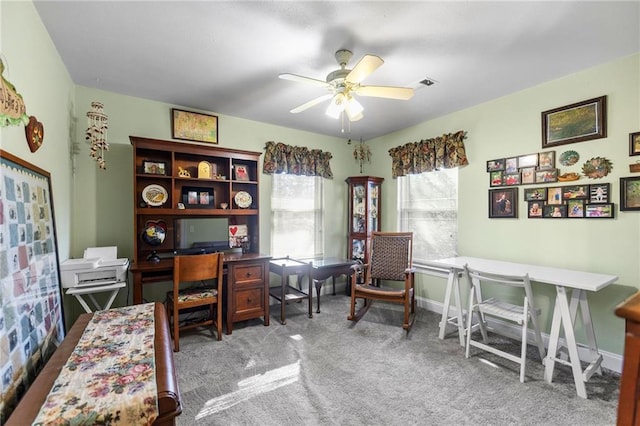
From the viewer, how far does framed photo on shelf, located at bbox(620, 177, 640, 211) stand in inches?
86.0

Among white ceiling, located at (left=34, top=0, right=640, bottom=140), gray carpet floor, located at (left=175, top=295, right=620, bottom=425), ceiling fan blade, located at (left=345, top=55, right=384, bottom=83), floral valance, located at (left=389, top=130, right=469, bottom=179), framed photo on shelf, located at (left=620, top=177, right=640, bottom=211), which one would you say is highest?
white ceiling, located at (left=34, top=0, right=640, bottom=140)

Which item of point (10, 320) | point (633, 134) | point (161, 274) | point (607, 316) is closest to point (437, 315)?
point (607, 316)

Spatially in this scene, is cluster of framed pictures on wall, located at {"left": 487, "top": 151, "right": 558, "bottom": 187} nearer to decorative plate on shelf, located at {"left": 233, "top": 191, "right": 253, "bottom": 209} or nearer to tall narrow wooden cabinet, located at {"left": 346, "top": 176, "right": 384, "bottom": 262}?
tall narrow wooden cabinet, located at {"left": 346, "top": 176, "right": 384, "bottom": 262}

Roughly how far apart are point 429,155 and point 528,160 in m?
1.13

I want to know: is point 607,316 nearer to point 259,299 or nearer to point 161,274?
point 259,299

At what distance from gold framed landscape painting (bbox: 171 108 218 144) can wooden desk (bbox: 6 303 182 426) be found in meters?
2.42

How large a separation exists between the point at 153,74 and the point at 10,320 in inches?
85.5

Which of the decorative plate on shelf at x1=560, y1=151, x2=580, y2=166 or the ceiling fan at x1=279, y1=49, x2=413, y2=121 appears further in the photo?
the decorative plate on shelf at x1=560, y1=151, x2=580, y2=166

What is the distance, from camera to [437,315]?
3500 millimetres

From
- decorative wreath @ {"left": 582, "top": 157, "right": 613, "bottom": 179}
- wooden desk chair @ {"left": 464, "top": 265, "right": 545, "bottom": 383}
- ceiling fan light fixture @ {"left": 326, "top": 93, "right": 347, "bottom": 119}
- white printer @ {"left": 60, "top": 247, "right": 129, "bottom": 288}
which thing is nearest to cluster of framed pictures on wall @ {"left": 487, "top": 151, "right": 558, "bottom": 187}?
decorative wreath @ {"left": 582, "top": 157, "right": 613, "bottom": 179}

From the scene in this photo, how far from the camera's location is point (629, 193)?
7.28ft

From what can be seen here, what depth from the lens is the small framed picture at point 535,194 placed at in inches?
106

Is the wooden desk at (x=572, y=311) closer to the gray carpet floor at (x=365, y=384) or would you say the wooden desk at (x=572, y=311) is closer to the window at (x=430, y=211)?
the gray carpet floor at (x=365, y=384)

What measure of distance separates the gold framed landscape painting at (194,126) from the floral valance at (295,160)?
73 cm
